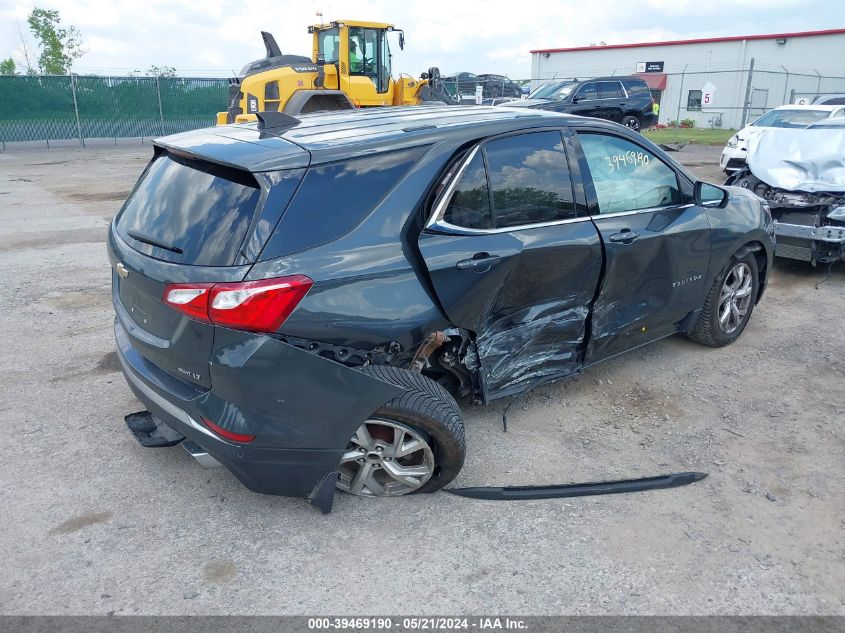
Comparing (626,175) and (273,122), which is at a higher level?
(273,122)

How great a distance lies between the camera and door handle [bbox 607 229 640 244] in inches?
154

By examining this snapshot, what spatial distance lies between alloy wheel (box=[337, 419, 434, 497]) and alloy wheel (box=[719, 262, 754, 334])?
9.67 feet

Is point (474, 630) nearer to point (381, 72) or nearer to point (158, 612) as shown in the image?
point (158, 612)

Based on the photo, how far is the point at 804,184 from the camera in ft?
23.9

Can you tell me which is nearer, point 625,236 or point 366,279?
point 366,279

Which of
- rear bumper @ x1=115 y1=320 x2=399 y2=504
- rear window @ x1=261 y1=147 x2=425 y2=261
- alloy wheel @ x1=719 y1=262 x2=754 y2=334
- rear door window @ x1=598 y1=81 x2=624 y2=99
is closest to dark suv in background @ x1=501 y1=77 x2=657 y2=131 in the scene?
rear door window @ x1=598 y1=81 x2=624 y2=99

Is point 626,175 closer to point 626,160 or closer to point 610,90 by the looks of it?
point 626,160

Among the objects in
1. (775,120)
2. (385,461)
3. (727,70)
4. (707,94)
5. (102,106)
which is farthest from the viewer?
(707,94)

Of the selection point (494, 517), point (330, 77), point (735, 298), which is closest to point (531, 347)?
point (494, 517)

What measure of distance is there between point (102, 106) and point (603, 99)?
57.4 feet

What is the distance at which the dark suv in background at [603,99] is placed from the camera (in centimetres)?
2019

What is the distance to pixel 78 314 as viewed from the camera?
18.9ft

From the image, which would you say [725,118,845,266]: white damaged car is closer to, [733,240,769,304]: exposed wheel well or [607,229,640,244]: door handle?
[733,240,769,304]: exposed wheel well

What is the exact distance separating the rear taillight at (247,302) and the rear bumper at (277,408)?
2.3 inches
